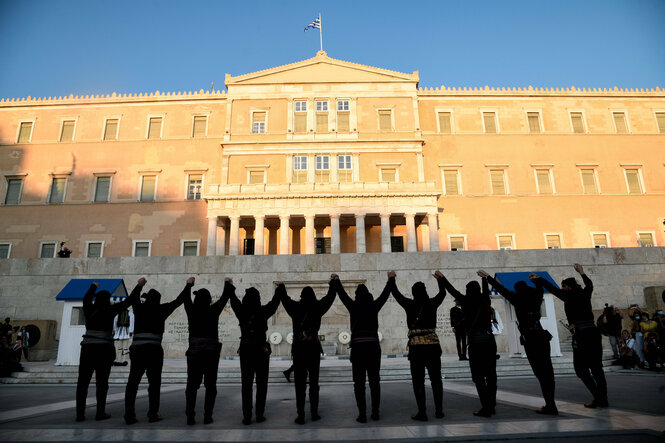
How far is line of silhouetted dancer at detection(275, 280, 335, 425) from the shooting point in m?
5.76

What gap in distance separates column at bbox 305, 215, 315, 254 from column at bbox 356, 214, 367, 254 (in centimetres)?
319

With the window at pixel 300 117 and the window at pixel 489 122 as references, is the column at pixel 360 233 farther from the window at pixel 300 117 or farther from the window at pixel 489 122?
the window at pixel 489 122

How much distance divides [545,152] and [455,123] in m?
7.99

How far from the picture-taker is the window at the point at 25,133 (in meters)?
37.8

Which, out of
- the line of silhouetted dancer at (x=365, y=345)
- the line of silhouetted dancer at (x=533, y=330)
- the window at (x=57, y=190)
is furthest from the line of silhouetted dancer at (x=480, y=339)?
the window at (x=57, y=190)

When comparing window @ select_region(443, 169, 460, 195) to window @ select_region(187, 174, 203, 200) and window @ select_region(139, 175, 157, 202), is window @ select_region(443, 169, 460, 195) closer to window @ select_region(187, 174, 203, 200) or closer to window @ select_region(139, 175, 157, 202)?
window @ select_region(187, 174, 203, 200)

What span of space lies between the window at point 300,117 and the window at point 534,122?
19.4 m

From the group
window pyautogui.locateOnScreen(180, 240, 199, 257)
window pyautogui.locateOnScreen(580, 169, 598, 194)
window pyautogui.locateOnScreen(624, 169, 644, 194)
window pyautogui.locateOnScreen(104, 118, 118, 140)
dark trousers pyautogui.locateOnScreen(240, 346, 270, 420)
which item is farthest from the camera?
window pyautogui.locateOnScreen(104, 118, 118, 140)

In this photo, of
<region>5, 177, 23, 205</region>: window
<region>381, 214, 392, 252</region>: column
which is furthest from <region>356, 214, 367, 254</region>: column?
<region>5, 177, 23, 205</region>: window

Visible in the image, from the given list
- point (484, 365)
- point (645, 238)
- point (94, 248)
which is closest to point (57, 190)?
point (94, 248)

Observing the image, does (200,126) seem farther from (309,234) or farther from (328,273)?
(328,273)

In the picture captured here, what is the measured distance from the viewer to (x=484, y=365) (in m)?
5.98

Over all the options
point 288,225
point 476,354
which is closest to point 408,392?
point 476,354

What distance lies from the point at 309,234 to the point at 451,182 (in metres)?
13.3
